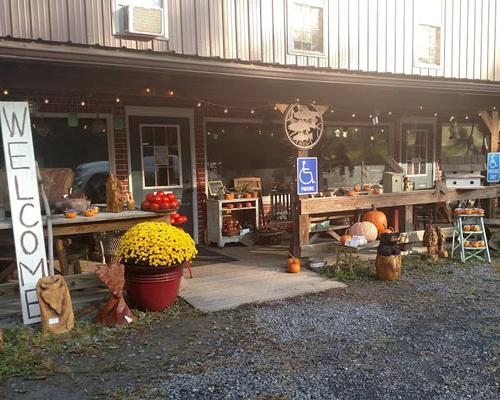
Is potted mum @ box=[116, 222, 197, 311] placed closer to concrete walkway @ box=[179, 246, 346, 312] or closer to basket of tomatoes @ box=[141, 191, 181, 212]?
concrete walkway @ box=[179, 246, 346, 312]

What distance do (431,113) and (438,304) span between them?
6.90 meters

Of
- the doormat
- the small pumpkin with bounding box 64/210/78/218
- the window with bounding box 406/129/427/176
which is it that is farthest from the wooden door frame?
the window with bounding box 406/129/427/176

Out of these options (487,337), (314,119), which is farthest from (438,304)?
(314,119)

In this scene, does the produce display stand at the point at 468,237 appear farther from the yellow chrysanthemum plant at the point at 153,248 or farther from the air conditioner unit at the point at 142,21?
the air conditioner unit at the point at 142,21

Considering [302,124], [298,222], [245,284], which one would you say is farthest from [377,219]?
[245,284]

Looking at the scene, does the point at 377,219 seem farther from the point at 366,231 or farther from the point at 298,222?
the point at 298,222

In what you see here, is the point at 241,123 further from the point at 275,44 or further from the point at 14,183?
the point at 14,183

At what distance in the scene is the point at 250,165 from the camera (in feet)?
29.8

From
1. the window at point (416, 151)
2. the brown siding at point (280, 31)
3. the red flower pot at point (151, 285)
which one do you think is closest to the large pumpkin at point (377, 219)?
the brown siding at point (280, 31)

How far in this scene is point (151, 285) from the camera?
15.8 feet

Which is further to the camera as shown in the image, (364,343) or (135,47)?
(135,47)

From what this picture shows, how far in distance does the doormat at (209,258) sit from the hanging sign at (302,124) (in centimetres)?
215

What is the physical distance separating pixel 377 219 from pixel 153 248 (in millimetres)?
3867

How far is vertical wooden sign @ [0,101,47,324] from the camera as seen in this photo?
460 centimetres
